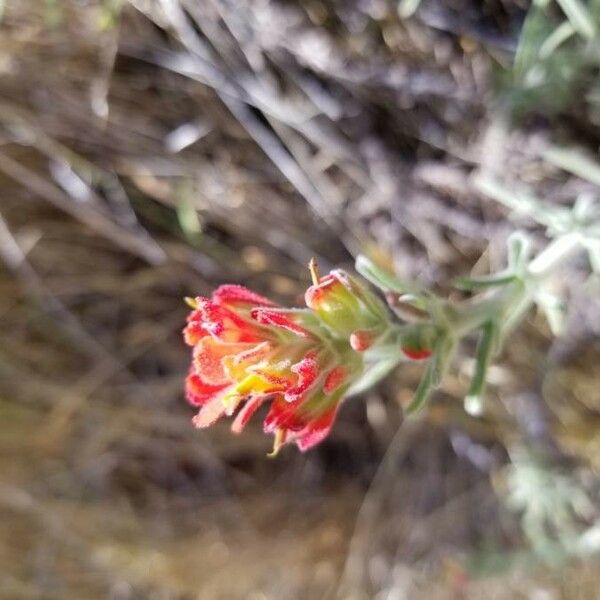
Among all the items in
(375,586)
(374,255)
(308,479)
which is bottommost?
(375,586)

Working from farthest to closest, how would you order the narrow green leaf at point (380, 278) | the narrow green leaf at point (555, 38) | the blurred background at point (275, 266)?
the blurred background at point (275, 266)
the narrow green leaf at point (555, 38)
the narrow green leaf at point (380, 278)

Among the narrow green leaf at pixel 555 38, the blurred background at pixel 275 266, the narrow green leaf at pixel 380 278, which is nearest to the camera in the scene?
the narrow green leaf at pixel 380 278

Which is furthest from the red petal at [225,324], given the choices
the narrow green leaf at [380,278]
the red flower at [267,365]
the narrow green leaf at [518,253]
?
the narrow green leaf at [518,253]

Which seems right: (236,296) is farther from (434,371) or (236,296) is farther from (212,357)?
(434,371)

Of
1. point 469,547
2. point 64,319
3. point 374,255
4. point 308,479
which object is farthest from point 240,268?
point 469,547

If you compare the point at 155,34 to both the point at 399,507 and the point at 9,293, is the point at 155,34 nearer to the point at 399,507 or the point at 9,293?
the point at 9,293

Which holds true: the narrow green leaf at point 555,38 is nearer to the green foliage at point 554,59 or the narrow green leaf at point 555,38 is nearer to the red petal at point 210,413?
the green foliage at point 554,59

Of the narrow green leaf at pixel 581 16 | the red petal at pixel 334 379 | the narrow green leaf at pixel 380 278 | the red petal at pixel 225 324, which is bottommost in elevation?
the red petal at pixel 334 379
